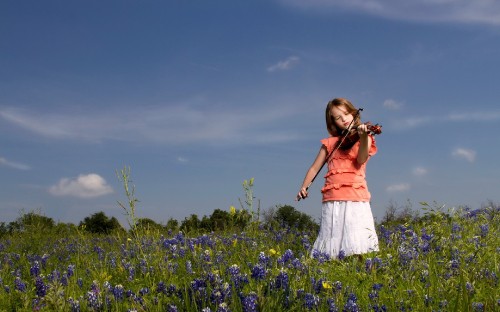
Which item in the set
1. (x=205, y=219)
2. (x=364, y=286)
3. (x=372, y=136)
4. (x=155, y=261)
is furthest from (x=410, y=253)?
(x=205, y=219)

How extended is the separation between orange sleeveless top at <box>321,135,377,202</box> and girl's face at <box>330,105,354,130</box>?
315 millimetres

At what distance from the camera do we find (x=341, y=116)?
7.87 m

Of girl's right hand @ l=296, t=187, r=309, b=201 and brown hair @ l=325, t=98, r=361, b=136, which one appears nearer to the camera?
girl's right hand @ l=296, t=187, r=309, b=201

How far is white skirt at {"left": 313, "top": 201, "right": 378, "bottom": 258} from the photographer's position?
25.0 ft

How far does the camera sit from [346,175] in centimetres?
769

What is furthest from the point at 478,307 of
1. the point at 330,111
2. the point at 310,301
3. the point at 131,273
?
the point at 330,111

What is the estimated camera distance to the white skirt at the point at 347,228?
7613mm

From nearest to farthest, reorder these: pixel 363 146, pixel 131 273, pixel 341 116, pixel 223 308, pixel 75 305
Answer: pixel 223 308 < pixel 75 305 < pixel 131 273 < pixel 363 146 < pixel 341 116

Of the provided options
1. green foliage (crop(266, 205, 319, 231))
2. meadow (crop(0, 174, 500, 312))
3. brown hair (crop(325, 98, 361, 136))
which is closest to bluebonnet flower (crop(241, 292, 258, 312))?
meadow (crop(0, 174, 500, 312))

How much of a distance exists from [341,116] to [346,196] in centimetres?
109

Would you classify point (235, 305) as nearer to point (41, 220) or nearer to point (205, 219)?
point (205, 219)

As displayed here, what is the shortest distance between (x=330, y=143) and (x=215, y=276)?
460 centimetres

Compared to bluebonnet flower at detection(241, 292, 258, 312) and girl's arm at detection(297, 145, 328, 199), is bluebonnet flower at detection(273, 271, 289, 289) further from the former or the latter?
girl's arm at detection(297, 145, 328, 199)

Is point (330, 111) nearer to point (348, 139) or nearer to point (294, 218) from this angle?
point (348, 139)
